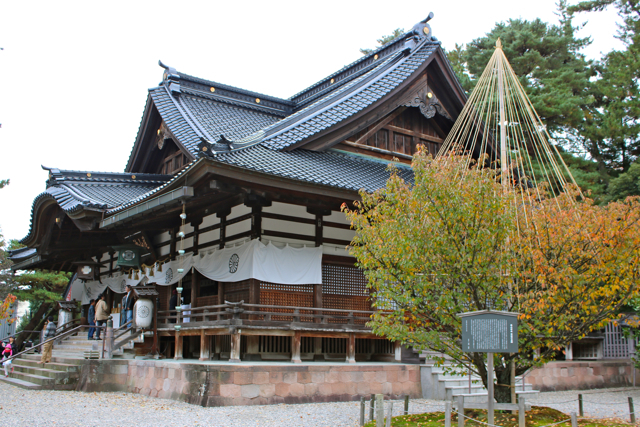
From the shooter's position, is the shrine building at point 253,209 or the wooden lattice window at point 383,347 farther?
the wooden lattice window at point 383,347

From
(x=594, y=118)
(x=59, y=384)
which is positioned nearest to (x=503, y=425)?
(x=59, y=384)

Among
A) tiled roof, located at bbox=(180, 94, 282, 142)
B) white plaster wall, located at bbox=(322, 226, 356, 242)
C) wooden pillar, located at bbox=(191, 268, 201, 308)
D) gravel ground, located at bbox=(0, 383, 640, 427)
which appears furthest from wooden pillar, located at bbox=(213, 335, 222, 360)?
tiled roof, located at bbox=(180, 94, 282, 142)

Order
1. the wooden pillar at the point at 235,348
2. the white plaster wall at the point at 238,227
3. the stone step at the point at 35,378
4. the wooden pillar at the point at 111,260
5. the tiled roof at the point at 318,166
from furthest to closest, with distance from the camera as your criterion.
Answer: the wooden pillar at the point at 111,260 < the white plaster wall at the point at 238,227 < the stone step at the point at 35,378 < the tiled roof at the point at 318,166 < the wooden pillar at the point at 235,348

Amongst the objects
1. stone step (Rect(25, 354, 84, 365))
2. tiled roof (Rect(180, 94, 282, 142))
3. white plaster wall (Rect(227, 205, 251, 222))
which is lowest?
stone step (Rect(25, 354, 84, 365))

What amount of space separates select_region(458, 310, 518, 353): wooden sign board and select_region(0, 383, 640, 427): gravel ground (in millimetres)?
1223

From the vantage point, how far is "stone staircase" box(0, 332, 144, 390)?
45.7ft

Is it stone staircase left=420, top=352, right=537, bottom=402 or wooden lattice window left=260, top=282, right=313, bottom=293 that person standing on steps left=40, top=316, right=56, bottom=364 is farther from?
stone staircase left=420, top=352, right=537, bottom=402

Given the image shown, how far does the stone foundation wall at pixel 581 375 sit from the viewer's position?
15633mm

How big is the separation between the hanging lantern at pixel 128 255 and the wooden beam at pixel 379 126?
25.4ft

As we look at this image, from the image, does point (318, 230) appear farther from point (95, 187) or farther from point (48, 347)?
point (48, 347)

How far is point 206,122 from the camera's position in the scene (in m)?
19.7

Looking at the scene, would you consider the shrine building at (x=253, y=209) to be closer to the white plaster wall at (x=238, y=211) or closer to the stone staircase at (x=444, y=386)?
the white plaster wall at (x=238, y=211)

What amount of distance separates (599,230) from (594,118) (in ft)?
49.8

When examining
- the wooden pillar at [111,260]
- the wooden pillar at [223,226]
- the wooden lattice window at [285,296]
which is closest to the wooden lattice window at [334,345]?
the wooden lattice window at [285,296]
